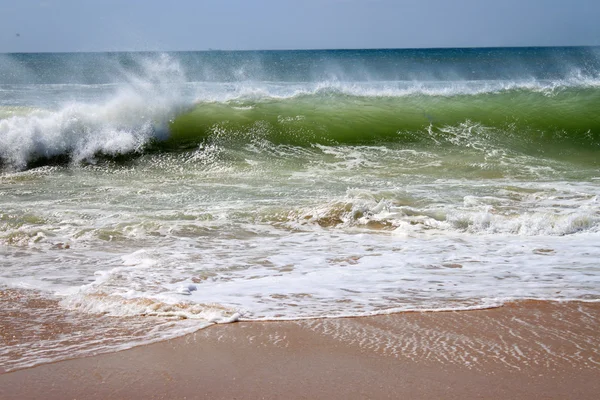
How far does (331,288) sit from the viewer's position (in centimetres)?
493

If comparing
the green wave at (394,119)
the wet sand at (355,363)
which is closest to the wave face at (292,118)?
the green wave at (394,119)

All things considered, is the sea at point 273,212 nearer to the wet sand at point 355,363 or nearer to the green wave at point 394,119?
the green wave at point 394,119

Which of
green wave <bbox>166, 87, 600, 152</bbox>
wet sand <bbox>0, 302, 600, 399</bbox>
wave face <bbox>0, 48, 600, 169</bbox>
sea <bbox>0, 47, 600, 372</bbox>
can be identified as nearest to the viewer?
wet sand <bbox>0, 302, 600, 399</bbox>

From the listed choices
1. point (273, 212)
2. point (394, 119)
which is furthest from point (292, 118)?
point (273, 212)

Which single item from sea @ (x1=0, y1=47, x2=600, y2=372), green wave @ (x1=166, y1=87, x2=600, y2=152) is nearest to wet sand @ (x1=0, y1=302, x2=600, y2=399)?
sea @ (x1=0, y1=47, x2=600, y2=372)

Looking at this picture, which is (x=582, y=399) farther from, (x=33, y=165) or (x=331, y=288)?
(x=33, y=165)

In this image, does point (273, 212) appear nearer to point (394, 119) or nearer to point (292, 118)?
point (292, 118)

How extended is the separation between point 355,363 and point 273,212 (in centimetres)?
430

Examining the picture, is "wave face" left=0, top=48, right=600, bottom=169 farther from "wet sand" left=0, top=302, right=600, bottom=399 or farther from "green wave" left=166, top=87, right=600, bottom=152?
"wet sand" left=0, top=302, right=600, bottom=399

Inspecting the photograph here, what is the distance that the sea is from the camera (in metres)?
4.57

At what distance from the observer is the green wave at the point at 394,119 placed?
46.4 ft

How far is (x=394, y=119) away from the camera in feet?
51.7

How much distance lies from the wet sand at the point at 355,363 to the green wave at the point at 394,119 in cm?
975

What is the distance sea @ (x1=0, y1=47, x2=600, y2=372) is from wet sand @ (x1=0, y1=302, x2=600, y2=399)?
0.23 metres
